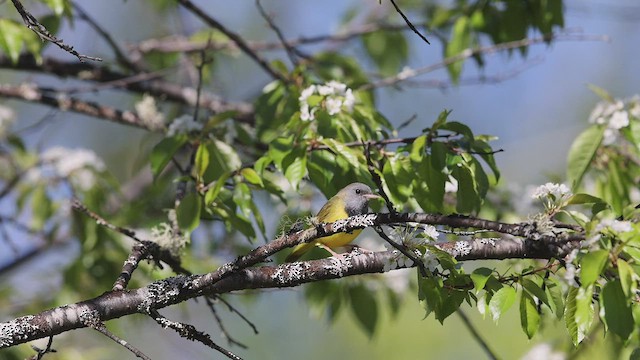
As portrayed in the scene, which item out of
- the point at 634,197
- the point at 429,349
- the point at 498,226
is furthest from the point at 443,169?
the point at 429,349

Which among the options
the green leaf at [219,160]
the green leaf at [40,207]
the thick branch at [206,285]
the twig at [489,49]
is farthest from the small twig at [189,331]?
the green leaf at [40,207]

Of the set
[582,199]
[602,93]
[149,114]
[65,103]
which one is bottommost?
[582,199]

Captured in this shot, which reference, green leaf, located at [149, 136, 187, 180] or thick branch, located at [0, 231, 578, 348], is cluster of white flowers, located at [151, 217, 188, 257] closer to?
green leaf, located at [149, 136, 187, 180]

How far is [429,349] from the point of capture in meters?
11.5

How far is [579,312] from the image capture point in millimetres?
2451

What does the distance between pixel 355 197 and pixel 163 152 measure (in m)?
1.00

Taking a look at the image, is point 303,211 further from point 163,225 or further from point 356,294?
point 163,225

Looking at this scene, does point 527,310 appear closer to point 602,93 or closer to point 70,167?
point 602,93

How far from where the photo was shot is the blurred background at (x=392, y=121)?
6.71 metres

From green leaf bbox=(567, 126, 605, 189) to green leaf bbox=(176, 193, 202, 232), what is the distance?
1946 millimetres

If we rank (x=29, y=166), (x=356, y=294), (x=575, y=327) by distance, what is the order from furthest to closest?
(x=29, y=166) < (x=356, y=294) < (x=575, y=327)

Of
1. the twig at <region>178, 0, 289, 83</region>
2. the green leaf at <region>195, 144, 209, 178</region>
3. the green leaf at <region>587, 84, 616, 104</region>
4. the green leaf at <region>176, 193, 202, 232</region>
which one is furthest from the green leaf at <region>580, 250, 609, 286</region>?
the twig at <region>178, 0, 289, 83</region>

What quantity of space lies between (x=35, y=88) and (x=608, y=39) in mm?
3819

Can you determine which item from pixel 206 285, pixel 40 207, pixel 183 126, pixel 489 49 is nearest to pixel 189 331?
pixel 206 285
